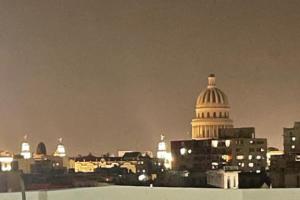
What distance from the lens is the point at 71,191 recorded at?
106 inches

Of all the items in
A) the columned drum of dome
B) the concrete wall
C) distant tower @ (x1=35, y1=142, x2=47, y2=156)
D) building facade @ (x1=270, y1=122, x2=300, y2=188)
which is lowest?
the concrete wall

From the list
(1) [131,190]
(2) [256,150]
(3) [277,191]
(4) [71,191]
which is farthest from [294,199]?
(2) [256,150]

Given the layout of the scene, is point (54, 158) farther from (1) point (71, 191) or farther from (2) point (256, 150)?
(1) point (71, 191)

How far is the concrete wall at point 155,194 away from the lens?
254 cm

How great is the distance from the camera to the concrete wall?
254cm

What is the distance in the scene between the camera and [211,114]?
28594 millimetres

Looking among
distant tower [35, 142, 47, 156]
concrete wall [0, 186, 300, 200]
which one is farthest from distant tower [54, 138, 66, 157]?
concrete wall [0, 186, 300, 200]

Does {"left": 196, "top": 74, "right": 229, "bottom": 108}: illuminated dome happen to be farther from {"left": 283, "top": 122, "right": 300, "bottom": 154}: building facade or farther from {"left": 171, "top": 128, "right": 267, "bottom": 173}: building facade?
{"left": 283, "top": 122, "right": 300, "bottom": 154}: building facade

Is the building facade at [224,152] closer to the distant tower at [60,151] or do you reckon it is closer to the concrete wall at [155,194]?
the distant tower at [60,151]

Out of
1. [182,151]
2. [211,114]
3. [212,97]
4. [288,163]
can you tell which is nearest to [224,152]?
[182,151]

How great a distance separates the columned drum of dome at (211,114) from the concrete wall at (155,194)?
24.1m

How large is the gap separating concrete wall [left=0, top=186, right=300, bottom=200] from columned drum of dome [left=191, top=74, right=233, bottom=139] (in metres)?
24.1

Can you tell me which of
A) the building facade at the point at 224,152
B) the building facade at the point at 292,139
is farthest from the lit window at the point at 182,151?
the building facade at the point at 292,139

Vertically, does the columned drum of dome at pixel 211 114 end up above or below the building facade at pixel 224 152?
above
